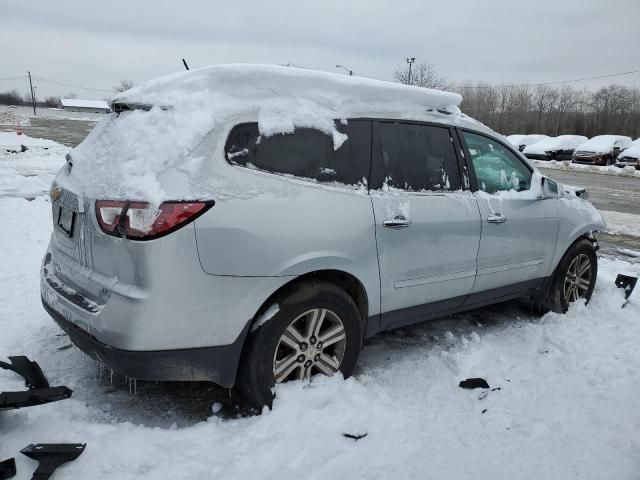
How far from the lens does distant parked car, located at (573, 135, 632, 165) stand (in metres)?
28.3

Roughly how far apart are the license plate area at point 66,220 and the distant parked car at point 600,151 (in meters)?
30.9

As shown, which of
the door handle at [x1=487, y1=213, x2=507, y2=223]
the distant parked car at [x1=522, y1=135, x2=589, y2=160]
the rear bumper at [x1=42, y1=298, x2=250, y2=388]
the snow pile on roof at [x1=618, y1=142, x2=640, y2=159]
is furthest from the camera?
the distant parked car at [x1=522, y1=135, x2=589, y2=160]

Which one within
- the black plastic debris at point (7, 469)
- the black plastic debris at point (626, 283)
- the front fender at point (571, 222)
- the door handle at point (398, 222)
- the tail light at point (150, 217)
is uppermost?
the tail light at point (150, 217)

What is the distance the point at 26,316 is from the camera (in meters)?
4.06

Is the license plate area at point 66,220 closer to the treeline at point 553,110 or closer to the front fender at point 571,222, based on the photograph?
the front fender at point 571,222

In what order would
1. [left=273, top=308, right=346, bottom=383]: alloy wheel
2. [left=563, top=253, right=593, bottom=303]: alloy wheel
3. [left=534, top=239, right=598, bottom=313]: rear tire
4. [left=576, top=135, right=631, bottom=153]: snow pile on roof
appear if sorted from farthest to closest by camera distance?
[left=576, top=135, right=631, bottom=153]: snow pile on roof
[left=563, top=253, right=593, bottom=303]: alloy wheel
[left=534, top=239, right=598, bottom=313]: rear tire
[left=273, top=308, right=346, bottom=383]: alloy wheel

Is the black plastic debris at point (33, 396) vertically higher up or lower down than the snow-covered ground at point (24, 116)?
lower down

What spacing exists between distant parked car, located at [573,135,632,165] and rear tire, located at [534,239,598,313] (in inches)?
1066

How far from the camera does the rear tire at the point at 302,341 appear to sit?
278 centimetres

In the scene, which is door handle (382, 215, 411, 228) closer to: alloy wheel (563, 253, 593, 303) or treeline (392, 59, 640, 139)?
alloy wheel (563, 253, 593, 303)

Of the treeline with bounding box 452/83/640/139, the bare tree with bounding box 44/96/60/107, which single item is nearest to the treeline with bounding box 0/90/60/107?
the bare tree with bounding box 44/96/60/107

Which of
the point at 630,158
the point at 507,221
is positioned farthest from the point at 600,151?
the point at 507,221

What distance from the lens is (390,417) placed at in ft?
9.71

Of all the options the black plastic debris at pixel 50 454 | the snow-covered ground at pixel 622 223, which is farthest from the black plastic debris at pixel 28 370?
the snow-covered ground at pixel 622 223
